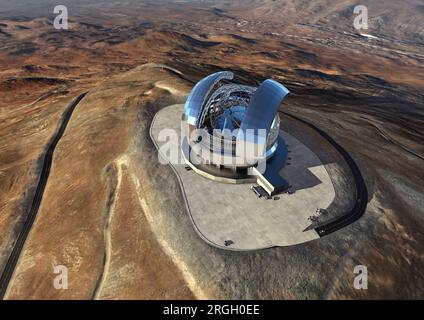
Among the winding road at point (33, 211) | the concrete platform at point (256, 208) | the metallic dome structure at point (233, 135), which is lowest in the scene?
the winding road at point (33, 211)

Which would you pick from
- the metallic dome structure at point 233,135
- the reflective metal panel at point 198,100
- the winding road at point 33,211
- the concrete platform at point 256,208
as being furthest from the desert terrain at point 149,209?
the reflective metal panel at point 198,100

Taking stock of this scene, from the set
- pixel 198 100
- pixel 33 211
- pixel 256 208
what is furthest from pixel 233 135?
pixel 33 211

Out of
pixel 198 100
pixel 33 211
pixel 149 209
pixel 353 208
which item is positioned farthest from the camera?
pixel 33 211

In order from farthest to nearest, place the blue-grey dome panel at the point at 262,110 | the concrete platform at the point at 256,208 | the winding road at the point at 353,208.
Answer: the blue-grey dome panel at the point at 262,110, the winding road at the point at 353,208, the concrete platform at the point at 256,208

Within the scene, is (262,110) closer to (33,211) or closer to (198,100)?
(198,100)

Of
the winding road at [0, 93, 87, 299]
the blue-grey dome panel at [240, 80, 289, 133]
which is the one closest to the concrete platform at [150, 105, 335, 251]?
the blue-grey dome panel at [240, 80, 289, 133]

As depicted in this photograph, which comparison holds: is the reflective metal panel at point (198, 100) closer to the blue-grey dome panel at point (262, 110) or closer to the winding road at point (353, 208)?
the blue-grey dome panel at point (262, 110)
